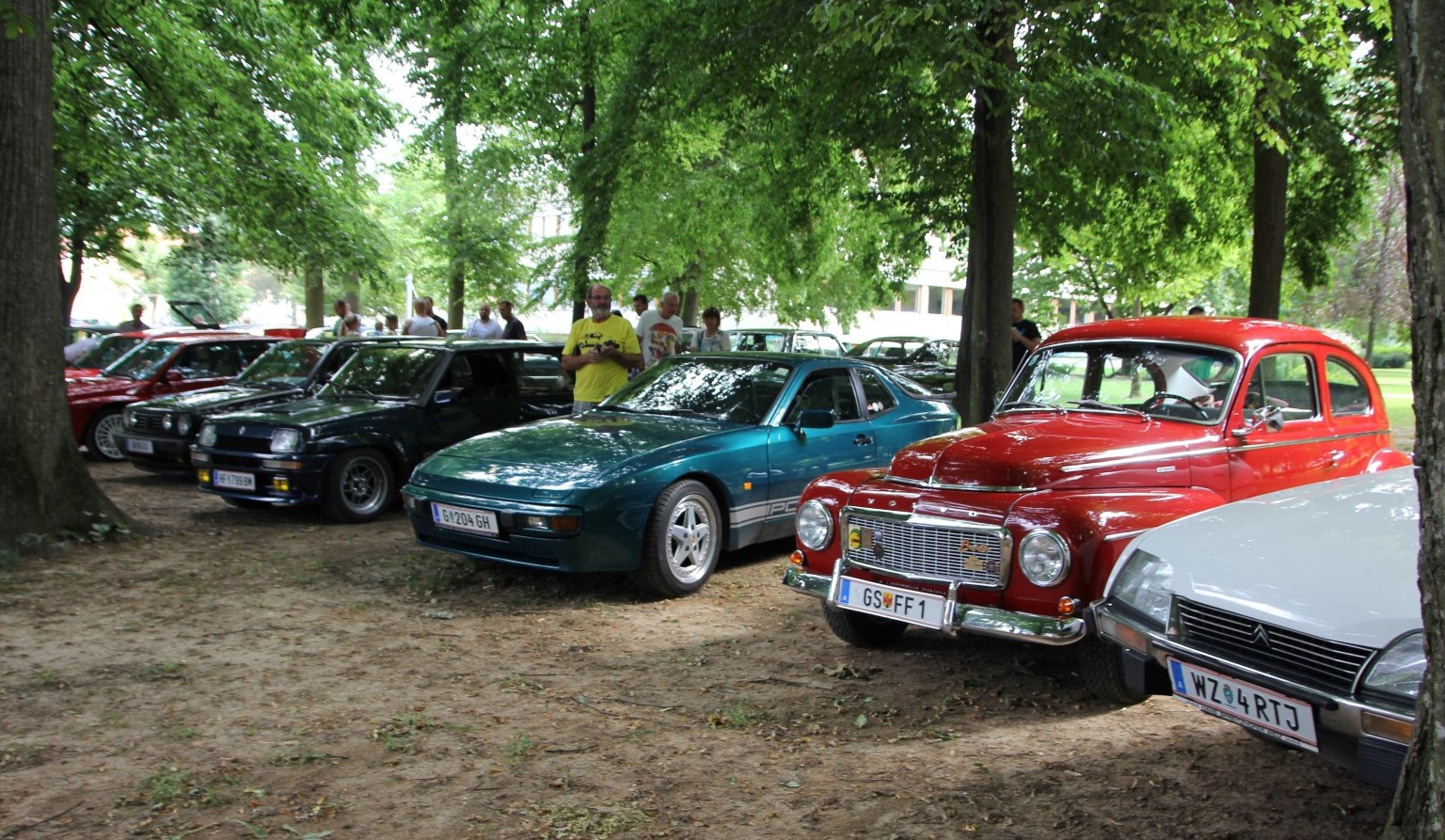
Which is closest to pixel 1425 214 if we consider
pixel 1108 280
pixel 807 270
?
pixel 807 270

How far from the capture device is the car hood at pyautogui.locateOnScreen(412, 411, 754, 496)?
6770mm

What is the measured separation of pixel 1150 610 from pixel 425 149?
24249mm

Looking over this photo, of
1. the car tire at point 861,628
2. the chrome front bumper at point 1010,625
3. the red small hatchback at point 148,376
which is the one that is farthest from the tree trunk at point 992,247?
the red small hatchback at point 148,376

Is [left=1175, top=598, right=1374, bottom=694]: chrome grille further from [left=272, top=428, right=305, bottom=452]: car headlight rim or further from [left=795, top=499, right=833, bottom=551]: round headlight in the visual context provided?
[left=272, top=428, right=305, bottom=452]: car headlight rim

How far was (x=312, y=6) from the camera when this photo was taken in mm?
12680

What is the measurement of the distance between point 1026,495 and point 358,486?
6.56 m

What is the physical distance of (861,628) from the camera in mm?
5828

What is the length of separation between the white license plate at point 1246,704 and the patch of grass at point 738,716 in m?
1.80

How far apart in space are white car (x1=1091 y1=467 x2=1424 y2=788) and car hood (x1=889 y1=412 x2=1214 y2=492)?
2.57 feet

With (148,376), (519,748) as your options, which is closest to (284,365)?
(148,376)

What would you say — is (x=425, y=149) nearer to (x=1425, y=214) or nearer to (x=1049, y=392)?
(x=1049, y=392)

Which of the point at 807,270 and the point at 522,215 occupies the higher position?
the point at 522,215

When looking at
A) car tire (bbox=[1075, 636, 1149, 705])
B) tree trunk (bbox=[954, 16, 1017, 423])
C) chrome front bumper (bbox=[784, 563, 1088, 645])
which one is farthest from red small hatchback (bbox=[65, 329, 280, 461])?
car tire (bbox=[1075, 636, 1149, 705])

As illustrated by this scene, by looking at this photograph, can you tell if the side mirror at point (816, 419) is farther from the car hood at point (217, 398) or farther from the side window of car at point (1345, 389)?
the car hood at point (217, 398)
